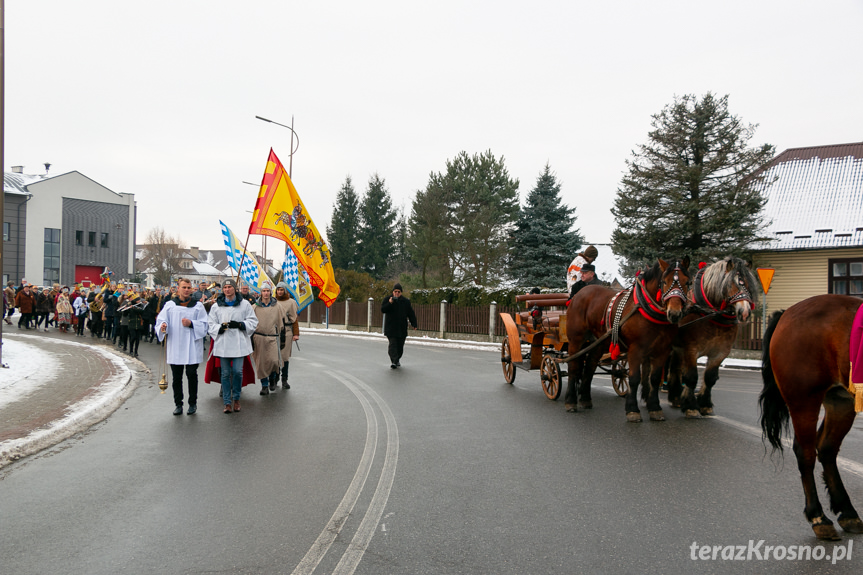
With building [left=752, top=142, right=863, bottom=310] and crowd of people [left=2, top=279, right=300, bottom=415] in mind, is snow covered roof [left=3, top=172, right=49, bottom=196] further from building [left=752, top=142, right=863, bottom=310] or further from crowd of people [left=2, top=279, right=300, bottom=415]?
building [left=752, top=142, right=863, bottom=310]

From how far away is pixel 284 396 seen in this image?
11.4m

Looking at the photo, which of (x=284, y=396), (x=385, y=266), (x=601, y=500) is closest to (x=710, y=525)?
(x=601, y=500)

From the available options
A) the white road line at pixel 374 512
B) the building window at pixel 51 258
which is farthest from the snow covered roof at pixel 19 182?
the white road line at pixel 374 512

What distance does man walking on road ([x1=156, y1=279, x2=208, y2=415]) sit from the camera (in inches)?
376

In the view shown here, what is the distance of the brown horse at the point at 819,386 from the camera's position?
14.6ft

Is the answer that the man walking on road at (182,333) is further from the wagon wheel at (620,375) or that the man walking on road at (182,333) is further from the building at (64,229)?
the building at (64,229)

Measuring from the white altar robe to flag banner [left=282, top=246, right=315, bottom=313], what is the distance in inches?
287

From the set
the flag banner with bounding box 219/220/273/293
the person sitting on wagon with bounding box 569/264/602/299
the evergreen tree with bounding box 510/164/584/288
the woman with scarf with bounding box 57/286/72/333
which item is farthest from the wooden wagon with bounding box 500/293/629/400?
the woman with scarf with bounding box 57/286/72/333

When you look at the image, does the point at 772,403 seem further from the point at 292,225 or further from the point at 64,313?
the point at 64,313

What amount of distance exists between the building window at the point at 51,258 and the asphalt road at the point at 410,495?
56.6 meters

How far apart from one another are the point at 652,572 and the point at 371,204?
5883cm

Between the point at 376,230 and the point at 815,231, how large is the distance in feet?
133

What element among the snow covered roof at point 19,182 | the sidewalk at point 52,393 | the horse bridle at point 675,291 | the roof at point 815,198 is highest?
the snow covered roof at point 19,182

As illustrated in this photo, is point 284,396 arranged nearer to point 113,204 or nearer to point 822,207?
point 822,207
